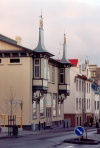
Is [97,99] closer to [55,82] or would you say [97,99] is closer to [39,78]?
[55,82]

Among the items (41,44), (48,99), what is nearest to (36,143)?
(41,44)

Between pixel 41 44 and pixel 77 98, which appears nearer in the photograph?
pixel 41 44

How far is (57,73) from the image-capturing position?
59875 millimetres

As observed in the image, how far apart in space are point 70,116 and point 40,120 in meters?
24.1

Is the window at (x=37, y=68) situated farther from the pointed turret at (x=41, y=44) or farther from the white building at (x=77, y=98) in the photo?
the white building at (x=77, y=98)

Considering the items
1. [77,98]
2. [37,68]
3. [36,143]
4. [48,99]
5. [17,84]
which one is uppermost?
[37,68]

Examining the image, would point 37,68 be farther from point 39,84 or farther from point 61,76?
point 61,76

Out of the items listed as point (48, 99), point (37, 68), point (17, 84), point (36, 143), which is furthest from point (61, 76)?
point (36, 143)

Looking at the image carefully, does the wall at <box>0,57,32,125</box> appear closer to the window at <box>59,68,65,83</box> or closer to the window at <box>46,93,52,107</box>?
the window at <box>46,93,52,107</box>

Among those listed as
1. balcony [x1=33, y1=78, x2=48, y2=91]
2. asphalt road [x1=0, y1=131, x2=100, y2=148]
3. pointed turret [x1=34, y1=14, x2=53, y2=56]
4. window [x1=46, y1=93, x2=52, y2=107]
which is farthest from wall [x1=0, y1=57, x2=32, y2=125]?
asphalt road [x1=0, y1=131, x2=100, y2=148]

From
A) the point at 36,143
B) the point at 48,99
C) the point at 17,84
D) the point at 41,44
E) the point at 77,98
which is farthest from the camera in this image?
the point at 77,98

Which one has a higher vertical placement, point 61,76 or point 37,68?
point 37,68

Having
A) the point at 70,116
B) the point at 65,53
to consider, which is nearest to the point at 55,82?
the point at 65,53

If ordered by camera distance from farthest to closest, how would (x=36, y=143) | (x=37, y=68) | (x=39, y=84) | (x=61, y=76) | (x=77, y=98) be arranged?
(x=77, y=98) → (x=61, y=76) → (x=37, y=68) → (x=39, y=84) → (x=36, y=143)
